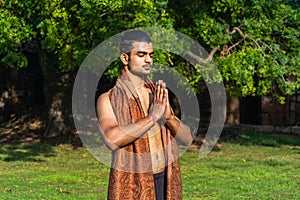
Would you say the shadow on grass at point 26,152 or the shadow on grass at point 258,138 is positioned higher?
the shadow on grass at point 258,138

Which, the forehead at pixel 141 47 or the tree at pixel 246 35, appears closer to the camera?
the forehead at pixel 141 47

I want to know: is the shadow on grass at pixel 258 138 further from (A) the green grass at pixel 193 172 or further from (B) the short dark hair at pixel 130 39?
(B) the short dark hair at pixel 130 39

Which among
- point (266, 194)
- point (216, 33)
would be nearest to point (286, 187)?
point (266, 194)

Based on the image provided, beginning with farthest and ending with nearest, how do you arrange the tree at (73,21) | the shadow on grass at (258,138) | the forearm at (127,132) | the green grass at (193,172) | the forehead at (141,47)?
1. the shadow on grass at (258,138)
2. the tree at (73,21)
3. the green grass at (193,172)
4. the forehead at (141,47)
5. the forearm at (127,132)

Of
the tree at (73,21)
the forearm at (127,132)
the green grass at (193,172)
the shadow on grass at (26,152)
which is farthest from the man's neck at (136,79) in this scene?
the shadow on grass at (26,152)

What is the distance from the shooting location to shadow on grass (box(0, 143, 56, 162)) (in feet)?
Result: 52.3

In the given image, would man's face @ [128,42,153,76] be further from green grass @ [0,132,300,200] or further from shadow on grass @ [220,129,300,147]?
shadow on grass @ [220,129,300,147]

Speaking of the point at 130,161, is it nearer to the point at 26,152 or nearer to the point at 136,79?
the point at 136,79

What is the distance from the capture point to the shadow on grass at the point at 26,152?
1593 cm

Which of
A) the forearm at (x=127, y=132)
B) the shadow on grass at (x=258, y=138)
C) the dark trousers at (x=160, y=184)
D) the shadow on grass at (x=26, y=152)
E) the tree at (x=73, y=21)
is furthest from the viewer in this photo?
the shadow on grass at (x=258, y=138)

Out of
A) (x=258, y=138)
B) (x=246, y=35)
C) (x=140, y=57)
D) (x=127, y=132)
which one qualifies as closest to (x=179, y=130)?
(x=127, y=132)

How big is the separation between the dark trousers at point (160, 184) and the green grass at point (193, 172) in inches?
228

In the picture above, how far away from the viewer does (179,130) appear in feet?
15.3

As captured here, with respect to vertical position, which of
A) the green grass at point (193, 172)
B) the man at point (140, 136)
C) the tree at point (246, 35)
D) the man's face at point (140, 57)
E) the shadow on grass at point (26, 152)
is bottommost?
the green grass at point (193, 172)
